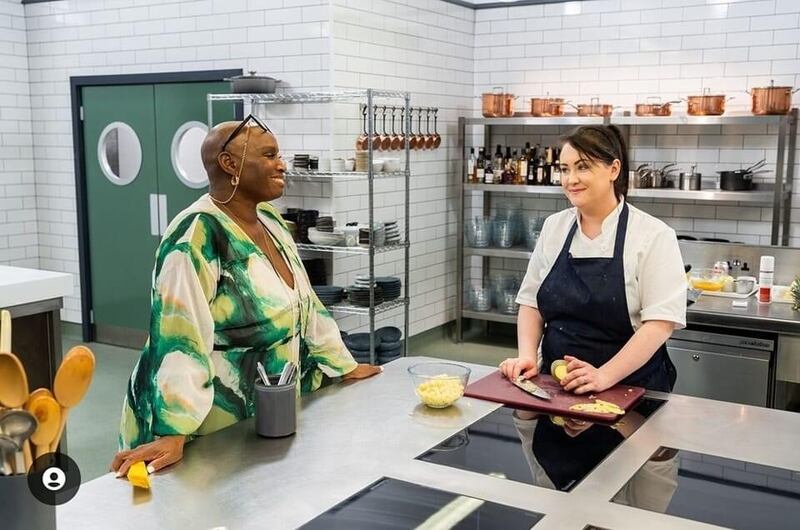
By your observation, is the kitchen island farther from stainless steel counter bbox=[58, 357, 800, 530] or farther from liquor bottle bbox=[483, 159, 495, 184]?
liquor bottle bbox=[483, 159, 495, 184]

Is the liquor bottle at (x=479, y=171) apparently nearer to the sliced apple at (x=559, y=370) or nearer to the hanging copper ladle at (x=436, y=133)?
the hanging copper ladle at (x=436, y=133)

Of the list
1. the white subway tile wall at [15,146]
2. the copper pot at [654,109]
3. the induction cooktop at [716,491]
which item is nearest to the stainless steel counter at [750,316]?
the copper pot at [654,109]

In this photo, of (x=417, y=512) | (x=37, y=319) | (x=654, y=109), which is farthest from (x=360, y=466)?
(x=654, y=109)

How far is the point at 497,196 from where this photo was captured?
24.8 ft

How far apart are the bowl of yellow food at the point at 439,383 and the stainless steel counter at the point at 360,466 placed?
0.03 m

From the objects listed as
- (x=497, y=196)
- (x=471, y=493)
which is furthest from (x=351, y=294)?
(x=471, y=493)

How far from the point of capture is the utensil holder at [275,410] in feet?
6.68

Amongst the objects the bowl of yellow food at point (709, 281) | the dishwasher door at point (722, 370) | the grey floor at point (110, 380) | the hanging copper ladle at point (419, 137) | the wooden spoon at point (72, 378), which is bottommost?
the grey floor at point (110, 380)

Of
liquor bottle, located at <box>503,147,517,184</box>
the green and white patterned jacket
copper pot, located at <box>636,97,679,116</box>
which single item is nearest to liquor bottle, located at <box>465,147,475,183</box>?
liquor bottle, located at <box>503,147,517,184</box>

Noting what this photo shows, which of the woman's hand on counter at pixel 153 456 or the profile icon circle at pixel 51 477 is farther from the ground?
the profile icon circle at pixel 51 477

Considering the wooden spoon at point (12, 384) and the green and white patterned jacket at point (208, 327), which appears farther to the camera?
the green and white patterned jacket at point (208, 327)

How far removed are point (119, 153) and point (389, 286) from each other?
8.83 ft

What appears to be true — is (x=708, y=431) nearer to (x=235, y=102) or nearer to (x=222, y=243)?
(x=222, y=243)

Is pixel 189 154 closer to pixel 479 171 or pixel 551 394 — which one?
pixel 479 171
